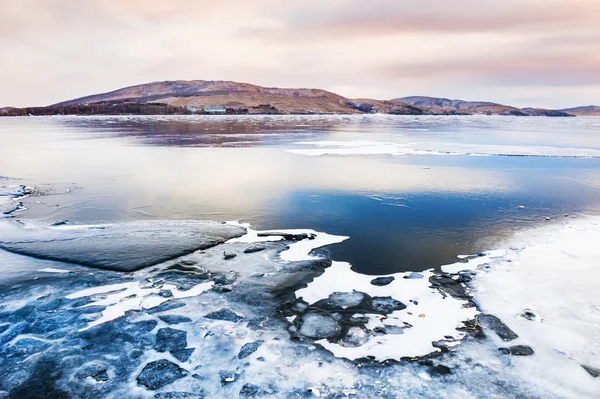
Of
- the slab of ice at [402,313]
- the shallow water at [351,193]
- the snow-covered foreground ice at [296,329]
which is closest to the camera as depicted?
the snow-covered foreground ice at [296,329]

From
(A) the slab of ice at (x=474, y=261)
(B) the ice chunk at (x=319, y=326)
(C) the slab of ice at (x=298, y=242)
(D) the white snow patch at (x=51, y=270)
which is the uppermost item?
(C) the slab of ice at (x=298, y=242)

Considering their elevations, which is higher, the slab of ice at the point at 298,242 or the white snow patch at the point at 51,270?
the slab of ice at the point at 298,242

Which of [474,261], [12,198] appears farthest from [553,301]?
[12,198]

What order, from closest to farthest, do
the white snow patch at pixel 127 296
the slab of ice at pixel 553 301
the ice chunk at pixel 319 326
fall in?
the slab of ice at pixel 553 301
the ice chunk at pixel 319 326
the white snow patch at pixel 127 296

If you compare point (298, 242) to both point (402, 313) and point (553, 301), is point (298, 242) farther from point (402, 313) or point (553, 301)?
point (553, 301)

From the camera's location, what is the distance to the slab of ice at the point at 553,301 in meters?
4.69

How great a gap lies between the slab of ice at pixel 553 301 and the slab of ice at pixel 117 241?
599 centimetres

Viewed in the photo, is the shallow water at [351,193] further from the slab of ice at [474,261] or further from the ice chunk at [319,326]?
the ice chunk at [319,326]

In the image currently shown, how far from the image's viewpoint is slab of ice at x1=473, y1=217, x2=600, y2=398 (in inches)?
185

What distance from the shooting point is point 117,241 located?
8.81m

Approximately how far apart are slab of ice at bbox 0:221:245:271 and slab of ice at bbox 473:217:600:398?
5989mm

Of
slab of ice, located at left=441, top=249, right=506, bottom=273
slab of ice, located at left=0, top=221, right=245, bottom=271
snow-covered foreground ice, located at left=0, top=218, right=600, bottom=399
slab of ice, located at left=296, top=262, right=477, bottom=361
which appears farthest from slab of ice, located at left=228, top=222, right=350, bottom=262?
slab of ice, located at left=441, top=249, right=506, bottom=273

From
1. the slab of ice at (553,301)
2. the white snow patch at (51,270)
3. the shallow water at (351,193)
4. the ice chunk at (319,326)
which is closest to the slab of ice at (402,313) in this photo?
the ice chunk at (319,326)

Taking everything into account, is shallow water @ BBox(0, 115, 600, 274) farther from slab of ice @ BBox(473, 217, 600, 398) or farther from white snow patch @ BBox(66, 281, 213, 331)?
white snow patch @ BBox(66, 281, 213, 331)
